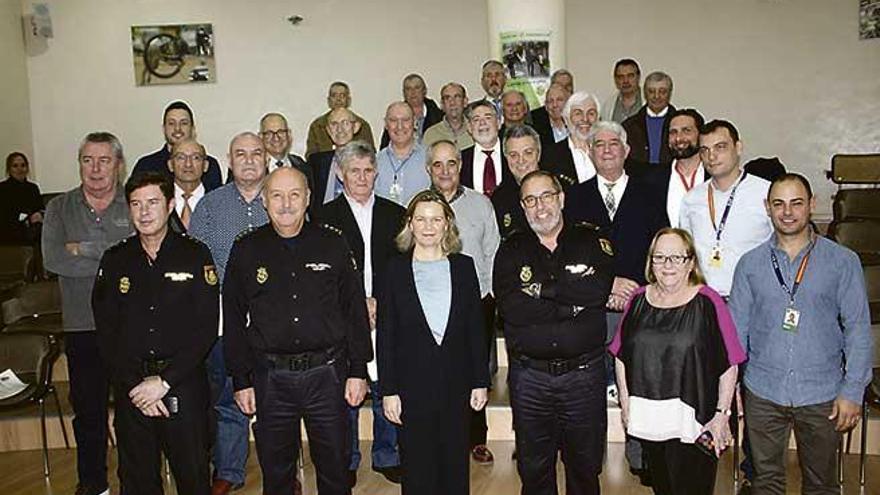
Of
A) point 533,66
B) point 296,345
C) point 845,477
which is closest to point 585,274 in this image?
point 296,345

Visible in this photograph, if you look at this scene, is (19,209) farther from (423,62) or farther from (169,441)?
(169,441)

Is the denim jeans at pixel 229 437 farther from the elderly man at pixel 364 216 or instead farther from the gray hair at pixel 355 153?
the gray hair at pixel 355 153

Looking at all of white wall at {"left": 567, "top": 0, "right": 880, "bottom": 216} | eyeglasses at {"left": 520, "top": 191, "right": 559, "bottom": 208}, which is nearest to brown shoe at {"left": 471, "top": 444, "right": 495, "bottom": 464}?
eyeglasses at {"left": 520, "top": 191, "right": 559, "bottom": 208}

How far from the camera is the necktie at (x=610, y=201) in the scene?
13.4ft

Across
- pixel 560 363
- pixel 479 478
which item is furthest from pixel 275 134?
pixel 560 363

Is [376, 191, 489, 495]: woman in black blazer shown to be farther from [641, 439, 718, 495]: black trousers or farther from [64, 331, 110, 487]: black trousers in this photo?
→ [64, 331, 110, 487]: black trousers

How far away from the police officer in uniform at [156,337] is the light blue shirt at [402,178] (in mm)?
1405

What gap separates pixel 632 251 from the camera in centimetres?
405

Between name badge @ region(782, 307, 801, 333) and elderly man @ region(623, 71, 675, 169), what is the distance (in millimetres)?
2339

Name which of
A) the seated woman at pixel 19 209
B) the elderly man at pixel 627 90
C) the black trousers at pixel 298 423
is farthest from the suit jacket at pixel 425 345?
the seated woman at pixel 19 209

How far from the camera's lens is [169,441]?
11.7ft

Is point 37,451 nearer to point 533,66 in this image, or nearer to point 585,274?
point 585,274

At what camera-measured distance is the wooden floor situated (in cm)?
433

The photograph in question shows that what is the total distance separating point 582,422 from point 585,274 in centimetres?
60
